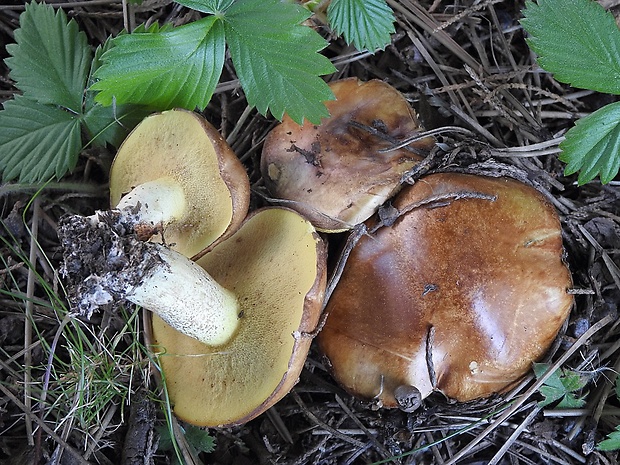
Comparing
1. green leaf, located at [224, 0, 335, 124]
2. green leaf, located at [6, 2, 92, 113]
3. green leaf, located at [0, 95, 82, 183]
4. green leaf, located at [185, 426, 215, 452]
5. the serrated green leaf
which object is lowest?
green leaf, located at [185, 426, 215, 452]

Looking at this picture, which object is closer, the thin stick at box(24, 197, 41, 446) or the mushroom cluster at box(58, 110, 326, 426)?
the mushroom cluster at box(58, 110, 326, 426)

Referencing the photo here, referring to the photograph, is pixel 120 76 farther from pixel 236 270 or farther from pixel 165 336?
pixel 165 336

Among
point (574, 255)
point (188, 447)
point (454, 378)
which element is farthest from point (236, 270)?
point (574, 255)

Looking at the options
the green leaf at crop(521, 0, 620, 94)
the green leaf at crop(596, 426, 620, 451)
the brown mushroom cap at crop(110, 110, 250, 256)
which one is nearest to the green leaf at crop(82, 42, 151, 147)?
the brown mushroom cap at crop(110, 110, 250, 256)

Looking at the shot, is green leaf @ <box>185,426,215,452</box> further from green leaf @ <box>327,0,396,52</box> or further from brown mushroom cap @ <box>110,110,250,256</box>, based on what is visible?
green leaf @ <box>327,0,396,52</box>

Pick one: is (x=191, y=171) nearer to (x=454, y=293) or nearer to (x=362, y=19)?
(x=362, y=19)

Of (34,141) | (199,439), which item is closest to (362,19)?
(34,141)
